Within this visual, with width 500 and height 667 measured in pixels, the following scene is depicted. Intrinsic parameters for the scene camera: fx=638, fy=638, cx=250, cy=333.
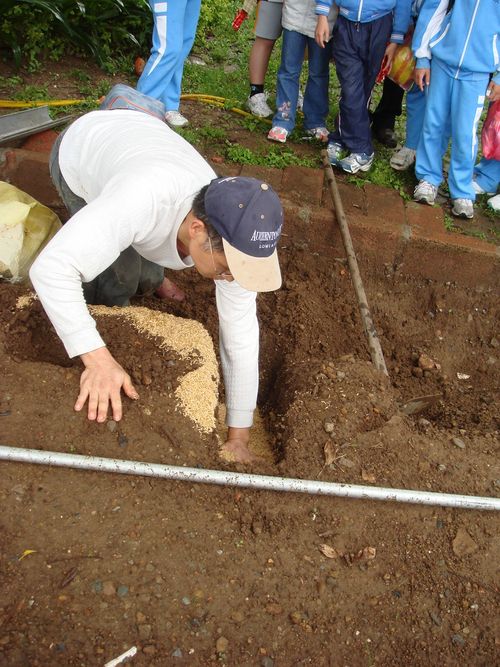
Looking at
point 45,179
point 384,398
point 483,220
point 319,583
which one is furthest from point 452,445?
point 45,179

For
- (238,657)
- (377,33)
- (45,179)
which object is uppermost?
(377,33)

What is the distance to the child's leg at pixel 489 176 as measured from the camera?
434 cm

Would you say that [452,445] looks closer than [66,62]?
Yes

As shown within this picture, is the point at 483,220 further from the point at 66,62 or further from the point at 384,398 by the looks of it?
the point at 66,62

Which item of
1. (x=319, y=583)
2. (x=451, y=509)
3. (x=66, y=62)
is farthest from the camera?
(x=66, y=62)

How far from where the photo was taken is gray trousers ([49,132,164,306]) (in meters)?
2.74

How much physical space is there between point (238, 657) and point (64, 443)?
0.86 meters

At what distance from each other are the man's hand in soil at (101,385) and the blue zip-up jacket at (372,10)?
2949 mm

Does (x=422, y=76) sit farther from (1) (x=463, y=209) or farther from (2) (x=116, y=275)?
(2) (x=116, y=275)

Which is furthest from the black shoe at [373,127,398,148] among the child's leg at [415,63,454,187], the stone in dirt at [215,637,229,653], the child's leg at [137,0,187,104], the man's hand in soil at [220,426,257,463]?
the stone in dirt at [215,637,229,653]

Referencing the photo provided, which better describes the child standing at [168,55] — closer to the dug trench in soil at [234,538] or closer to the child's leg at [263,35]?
the child's leg at [263,35]

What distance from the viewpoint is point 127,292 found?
3.05 meters

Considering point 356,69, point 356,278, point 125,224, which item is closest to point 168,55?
point 356,69

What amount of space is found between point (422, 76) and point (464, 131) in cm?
44
